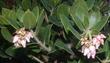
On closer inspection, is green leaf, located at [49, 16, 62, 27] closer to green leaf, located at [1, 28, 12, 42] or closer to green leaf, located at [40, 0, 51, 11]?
green leaf, located at [40, 0, 51, 11]

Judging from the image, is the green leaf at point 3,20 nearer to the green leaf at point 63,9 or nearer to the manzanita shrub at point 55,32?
the manzanita shrub at point 55,32

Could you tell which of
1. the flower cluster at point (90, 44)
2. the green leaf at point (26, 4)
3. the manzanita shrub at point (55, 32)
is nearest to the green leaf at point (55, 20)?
the manzanita shrub at point (55, 32)

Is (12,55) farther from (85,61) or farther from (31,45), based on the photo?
(85,61)

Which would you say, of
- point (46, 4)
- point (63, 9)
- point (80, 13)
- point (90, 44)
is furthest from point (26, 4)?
point (90, 44)

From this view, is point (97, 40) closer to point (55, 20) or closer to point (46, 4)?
point (55, 20)

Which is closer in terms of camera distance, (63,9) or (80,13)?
(80,13)

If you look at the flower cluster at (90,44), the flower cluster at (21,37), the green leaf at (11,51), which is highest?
the flower cluster at (21,37)

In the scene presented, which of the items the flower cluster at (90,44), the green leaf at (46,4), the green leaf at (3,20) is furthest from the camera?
the green leaf at (46,4)
